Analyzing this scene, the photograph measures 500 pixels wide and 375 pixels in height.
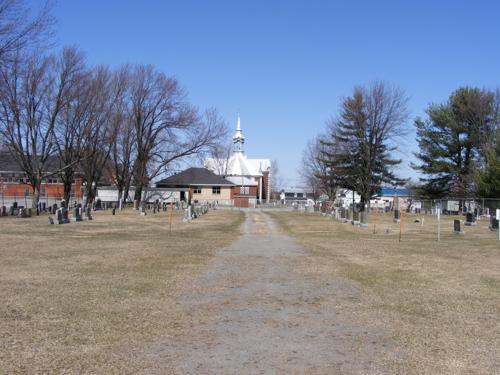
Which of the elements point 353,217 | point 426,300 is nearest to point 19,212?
point 353,217

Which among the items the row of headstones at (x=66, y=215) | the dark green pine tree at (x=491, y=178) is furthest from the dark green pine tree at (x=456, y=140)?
the row of headstones at (x=66, y=215)

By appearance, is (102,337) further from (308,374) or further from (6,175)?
(6,175)

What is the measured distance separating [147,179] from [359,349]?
58630 millimetres

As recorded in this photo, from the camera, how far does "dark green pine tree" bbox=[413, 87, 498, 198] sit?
6284 centimetres

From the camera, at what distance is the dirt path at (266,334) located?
5.56 metres

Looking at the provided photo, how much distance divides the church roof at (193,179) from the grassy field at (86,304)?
70.3 meters

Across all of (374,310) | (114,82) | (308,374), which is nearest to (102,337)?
(308,374)

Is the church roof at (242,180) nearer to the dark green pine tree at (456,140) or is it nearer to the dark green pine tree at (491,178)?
the dark green pine tree at (456,140)

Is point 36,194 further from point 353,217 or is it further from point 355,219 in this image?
point 355,219

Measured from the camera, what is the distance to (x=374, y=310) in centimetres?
842

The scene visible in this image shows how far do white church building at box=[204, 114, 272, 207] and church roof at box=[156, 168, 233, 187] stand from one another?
5.17 meters

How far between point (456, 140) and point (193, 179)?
1630 inches

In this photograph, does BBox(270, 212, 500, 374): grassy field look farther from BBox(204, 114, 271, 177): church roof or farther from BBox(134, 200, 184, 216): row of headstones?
BBox(204, 114, 271, 177): church roof

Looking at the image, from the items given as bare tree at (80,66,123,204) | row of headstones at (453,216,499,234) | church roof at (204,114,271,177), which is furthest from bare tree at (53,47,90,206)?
church roof at (204,114,271,177)
